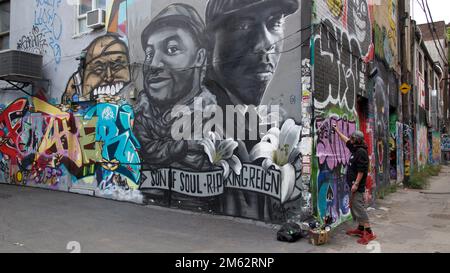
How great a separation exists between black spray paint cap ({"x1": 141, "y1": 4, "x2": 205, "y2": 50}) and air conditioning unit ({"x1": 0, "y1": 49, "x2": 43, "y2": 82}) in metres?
3.98

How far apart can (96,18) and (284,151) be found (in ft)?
20.5

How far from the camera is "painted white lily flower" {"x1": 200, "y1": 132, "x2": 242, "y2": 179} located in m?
Result: 8.26

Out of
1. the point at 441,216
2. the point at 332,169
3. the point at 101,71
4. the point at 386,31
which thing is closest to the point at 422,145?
the point at 386,31

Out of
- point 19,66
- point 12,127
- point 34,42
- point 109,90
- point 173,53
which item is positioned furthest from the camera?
point 12,127

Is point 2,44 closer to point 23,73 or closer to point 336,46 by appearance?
point 23,73

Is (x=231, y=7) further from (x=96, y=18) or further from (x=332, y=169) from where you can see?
(x=96, y=18)

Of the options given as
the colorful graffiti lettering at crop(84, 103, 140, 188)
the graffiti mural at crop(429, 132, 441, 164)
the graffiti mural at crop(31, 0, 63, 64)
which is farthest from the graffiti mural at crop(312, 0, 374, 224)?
the graffiti mural at crop(429, 132, 441, 164)

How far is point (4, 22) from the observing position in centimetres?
1394

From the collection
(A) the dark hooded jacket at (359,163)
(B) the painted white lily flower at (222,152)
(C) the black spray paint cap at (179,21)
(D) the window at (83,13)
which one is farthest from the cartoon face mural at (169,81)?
(A) the dark hooded jacket at (359,163)

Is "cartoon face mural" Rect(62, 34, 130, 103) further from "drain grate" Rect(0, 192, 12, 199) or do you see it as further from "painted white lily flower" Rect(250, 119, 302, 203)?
"painted white lily flower" Rect(250, 119, 302, 203)

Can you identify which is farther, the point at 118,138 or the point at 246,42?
the point at 118,138

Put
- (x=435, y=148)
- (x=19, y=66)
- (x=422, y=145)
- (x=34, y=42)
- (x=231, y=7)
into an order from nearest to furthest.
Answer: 1. (x=231, y=7)
2. (x=19, y=66)
3. (x=34, y=42)
4. (x=422, y=145)
5. (x=435, y=148)

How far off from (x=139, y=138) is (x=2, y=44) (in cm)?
738

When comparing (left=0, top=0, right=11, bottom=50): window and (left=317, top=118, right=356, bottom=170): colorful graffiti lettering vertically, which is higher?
(left=0, top=0, right=11, bottom=50): window
